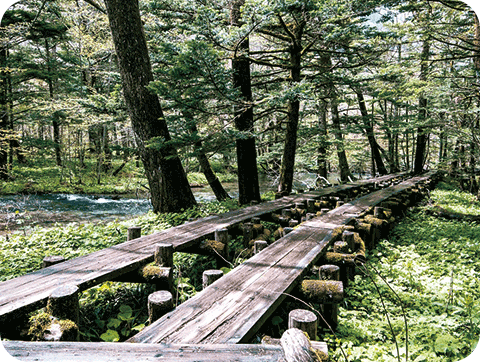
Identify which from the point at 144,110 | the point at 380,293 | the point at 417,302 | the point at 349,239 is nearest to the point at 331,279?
the point at 380,293

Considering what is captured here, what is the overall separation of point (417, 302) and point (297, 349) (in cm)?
265

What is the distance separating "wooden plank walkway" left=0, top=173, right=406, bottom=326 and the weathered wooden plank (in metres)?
0.59

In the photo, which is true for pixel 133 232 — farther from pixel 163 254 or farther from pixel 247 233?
pixel 247 233

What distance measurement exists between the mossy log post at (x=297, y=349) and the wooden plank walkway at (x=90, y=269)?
6.11 ft

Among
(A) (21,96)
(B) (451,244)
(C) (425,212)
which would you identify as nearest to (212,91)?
(B) (451,244)

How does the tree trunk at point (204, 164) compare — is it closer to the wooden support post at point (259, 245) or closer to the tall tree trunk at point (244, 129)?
the tall tree trunk at point (244, 129)

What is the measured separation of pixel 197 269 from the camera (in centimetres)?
443

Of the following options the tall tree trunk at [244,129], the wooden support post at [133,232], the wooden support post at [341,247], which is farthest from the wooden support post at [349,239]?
the tall tree trunk at [244,129]

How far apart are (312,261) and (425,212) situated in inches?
287

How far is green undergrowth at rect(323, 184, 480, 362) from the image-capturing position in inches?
96.1

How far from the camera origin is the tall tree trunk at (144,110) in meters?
5.86

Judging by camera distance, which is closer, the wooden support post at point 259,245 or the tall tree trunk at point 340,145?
the wooden support post at point 259,245

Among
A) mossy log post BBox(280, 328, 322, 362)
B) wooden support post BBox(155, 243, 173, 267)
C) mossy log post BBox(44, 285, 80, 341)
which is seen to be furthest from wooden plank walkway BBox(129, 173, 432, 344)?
wooden support post BBox(155, 243, 173, 267)

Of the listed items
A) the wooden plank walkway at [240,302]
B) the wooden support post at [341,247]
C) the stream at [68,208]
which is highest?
the wooden plank walkway at [240,302]
